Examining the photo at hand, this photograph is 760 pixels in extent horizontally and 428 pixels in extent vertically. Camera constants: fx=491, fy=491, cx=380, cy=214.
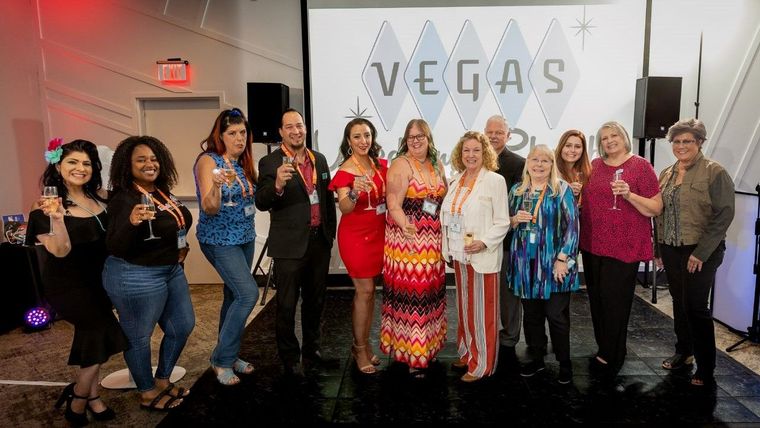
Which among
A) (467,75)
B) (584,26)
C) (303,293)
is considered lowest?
(303,293)

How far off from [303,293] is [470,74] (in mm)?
3084

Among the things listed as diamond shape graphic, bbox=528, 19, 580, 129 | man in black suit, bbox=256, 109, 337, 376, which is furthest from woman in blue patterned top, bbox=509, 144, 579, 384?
diamond shape graphic, bbox=528, 19, 580, 129

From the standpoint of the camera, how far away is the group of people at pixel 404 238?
102 inches

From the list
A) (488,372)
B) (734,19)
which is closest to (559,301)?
(488,372)

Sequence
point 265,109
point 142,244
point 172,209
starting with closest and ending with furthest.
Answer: point 142,244, point 172,209, point 265,109

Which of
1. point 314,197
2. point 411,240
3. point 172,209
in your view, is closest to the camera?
point 172,209

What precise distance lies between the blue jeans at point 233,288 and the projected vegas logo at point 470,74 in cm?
277

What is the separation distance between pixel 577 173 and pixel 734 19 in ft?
11.4

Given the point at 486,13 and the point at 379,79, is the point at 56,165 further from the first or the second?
the point at 486,13

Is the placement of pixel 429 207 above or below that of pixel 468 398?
Answer: above

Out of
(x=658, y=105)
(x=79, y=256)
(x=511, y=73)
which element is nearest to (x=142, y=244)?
(x=79, y=256)

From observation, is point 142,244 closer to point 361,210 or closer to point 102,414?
point 102,414

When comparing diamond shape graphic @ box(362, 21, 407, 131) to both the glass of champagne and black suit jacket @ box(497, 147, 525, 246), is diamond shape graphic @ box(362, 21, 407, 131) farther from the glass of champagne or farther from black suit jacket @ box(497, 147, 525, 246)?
the glass of champagne

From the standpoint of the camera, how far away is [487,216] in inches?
109
